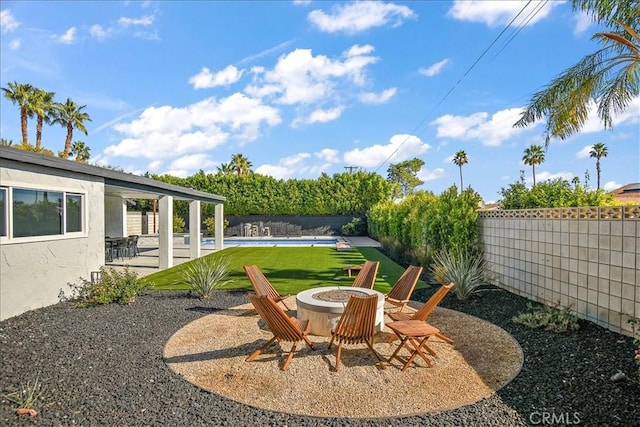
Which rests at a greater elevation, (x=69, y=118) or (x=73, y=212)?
(x=69, y=118)

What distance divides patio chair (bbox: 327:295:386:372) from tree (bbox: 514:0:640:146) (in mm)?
7805

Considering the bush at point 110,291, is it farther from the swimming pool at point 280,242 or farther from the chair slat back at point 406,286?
the swimming pool at point 280,242

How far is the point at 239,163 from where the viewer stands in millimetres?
46281

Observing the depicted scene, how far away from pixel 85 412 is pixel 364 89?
60.9ft

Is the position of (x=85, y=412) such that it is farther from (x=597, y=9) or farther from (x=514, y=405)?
(x=597, y=9)

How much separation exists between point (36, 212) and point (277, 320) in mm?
6379

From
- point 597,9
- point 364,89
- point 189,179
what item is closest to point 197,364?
point 597,9

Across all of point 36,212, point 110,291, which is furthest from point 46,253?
point 110,291

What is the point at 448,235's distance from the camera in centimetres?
1115

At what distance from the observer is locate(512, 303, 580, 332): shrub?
5992mm

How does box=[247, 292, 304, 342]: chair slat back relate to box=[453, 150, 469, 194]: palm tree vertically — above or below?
below

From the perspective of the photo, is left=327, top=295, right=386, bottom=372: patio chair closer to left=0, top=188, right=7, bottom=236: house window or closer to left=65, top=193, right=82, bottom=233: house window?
left=0, top=188, right=7, bottom=236: house window

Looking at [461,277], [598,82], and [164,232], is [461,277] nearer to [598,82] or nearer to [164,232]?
[598,82]

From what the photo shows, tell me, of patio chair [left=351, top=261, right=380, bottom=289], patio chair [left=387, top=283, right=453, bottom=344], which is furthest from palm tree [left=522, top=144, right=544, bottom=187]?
patio chair [left=387, top=283, right=453, bottom=344]
